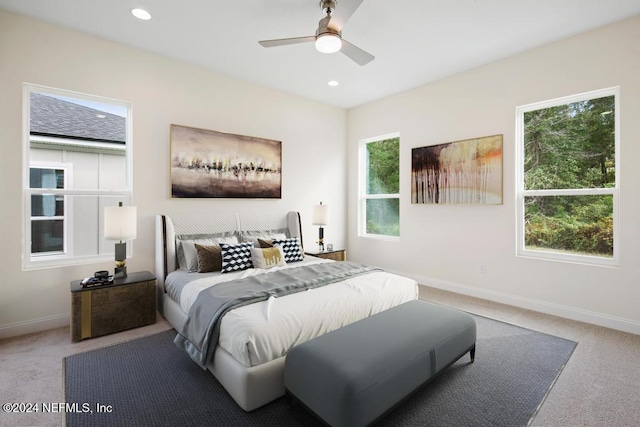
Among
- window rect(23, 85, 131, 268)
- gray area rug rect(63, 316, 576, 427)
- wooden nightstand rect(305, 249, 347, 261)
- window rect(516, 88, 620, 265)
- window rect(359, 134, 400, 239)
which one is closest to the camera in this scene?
gray area rug rect(63, 316, 576, 427)

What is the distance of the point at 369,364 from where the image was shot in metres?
1.64

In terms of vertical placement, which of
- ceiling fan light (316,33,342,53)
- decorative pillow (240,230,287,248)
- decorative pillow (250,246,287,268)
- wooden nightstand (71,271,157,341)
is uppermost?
ceiling fan light (316,33,342,53)

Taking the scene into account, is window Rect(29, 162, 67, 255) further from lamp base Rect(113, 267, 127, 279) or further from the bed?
the bed

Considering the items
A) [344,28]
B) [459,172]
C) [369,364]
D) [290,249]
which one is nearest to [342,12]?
[344,28]

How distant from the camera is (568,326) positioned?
3.15m

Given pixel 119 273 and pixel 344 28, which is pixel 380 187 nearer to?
pixel 344 28

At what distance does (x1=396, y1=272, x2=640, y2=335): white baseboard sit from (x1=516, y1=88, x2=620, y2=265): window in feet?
1.77

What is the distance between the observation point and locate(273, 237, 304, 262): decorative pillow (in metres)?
3.80

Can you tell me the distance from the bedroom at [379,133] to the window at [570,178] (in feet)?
0.41

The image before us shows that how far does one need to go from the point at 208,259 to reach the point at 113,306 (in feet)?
3.07

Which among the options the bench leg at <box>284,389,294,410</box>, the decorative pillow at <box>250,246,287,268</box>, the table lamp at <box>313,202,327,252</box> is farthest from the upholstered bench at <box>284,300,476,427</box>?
the table lamp at <box>313,202,327,252</box>

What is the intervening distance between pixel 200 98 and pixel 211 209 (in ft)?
4.71

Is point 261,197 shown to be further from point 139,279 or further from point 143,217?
point 139,279

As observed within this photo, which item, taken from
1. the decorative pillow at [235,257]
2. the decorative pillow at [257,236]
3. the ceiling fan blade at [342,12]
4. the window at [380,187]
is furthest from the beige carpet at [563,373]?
the ceiling fan blade at [342,12]
